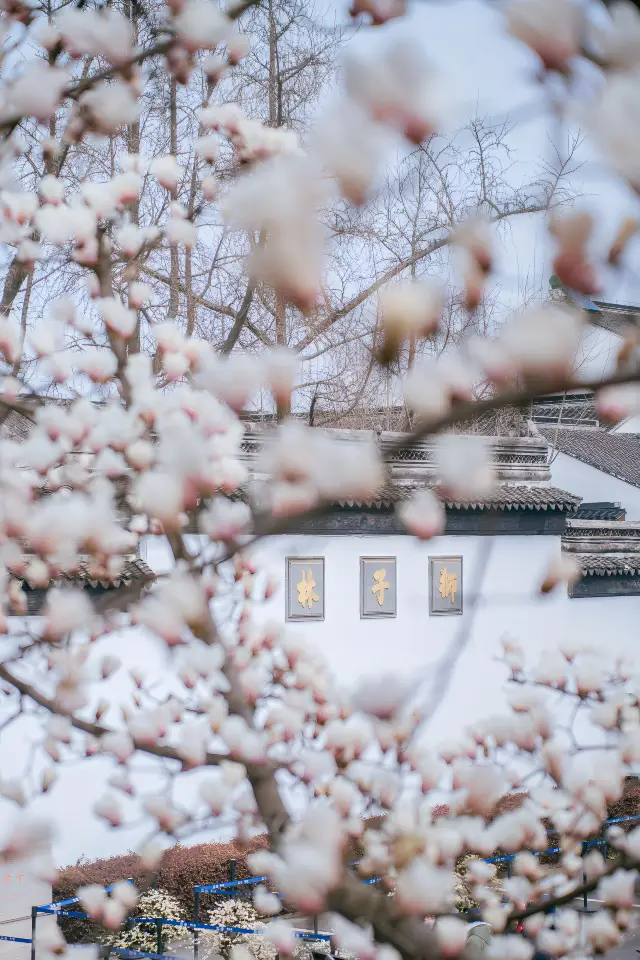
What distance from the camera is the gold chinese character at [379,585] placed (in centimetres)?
882

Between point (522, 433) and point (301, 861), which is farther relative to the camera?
point (522, 433)

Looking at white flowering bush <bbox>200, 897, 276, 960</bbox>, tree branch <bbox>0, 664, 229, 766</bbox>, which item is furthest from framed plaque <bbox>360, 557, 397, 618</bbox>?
tree branch <bbox>0, 664, 229, 766</bbox>

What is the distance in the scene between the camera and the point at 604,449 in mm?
19531

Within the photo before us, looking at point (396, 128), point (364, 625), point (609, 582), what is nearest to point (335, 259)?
point (364, 625)

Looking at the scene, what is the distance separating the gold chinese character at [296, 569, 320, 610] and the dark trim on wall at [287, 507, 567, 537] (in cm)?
44

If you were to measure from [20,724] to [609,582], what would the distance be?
21.0 ft

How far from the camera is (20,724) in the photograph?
7.04 m

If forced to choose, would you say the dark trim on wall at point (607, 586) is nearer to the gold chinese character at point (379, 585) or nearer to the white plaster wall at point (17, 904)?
the gold chinese character at point (379, 585)

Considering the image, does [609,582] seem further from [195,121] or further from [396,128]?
[396,128]

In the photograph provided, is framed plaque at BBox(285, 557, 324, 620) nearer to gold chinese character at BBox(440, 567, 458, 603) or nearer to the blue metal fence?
gold chinese character at BBox(440, 567, 458, 603)

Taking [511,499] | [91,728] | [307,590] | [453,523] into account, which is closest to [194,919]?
[307,590]

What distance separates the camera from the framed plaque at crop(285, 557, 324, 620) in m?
8.45

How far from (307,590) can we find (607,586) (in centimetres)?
375

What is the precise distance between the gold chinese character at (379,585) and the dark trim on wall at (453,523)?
0.36 meters
